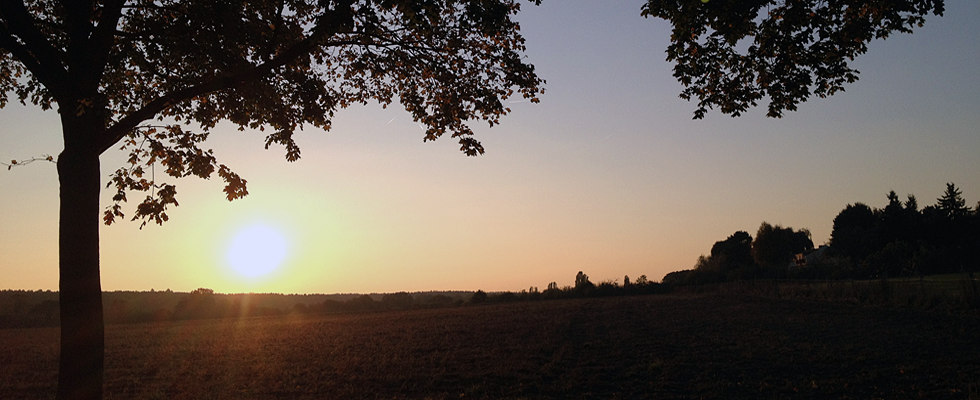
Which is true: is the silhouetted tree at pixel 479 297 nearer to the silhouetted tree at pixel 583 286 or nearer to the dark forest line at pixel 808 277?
the dark forest line at pixel 808 277

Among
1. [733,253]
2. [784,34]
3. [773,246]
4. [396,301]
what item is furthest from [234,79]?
[733,253]

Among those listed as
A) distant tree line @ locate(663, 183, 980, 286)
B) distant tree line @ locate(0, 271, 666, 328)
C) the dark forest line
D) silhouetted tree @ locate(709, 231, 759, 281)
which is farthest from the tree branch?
silhouetted tree @ locate(709, 231, 759, 281)

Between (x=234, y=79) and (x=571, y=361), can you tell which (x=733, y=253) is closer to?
(x=571, y=361)

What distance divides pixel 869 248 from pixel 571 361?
257 ft

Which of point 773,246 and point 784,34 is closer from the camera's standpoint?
point 784,34

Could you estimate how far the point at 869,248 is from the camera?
→ 80.1 m

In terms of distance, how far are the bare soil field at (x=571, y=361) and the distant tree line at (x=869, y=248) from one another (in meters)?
17.7

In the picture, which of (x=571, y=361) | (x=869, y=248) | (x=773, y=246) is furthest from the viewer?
(x=773, y=246)

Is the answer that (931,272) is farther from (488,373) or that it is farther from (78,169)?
(78,169)

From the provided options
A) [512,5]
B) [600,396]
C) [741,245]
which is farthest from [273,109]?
[741,245]

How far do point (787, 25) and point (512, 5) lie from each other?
4.40 m

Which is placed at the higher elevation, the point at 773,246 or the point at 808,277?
the point at 773,246

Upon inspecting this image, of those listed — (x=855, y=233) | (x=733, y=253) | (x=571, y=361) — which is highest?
(x=855, y=233)

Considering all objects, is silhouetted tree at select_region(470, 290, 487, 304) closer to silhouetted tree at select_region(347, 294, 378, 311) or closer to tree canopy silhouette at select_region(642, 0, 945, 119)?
silhouetted tree at select_region(347, 294, 378, 311)
